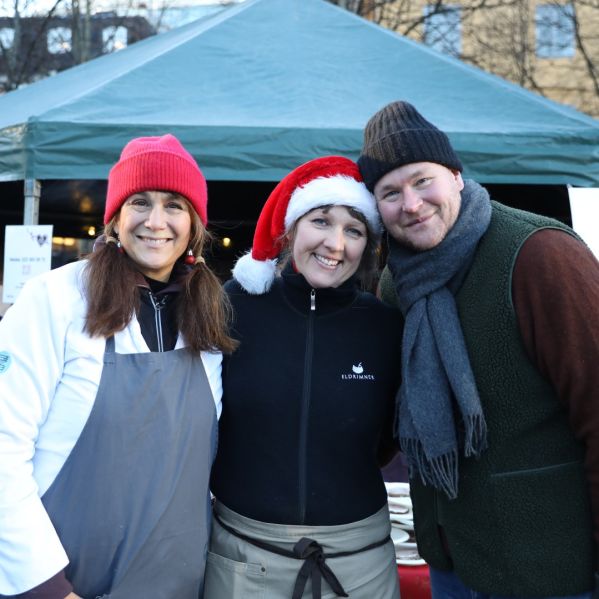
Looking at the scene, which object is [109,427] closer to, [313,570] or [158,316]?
[158,316]

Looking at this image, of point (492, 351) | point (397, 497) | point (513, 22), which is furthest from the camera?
point (513, 22)

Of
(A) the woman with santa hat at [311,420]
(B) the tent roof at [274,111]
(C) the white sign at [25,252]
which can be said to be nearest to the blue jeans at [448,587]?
(A) the woman with santa hat at [311,420]

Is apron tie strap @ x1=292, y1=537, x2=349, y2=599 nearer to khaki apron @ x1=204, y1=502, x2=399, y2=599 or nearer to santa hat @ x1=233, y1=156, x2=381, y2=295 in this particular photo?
khaki apron @ x1=204, y1=502, x2=399, y2=599

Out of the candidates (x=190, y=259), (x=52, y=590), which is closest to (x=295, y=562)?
(x=52, y=590)

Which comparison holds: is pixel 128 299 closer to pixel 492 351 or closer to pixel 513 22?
pixel 492 351

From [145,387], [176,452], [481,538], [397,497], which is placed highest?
[145,387]

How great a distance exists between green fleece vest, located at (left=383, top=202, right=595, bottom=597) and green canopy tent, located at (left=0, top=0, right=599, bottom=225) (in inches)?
92.5

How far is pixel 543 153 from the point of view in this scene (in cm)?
386

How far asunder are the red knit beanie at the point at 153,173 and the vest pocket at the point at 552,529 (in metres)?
1.18

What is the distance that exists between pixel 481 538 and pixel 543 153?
9.37 ft

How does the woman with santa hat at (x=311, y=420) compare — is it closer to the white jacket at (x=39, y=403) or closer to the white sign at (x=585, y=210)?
the white jacket at (x=39, y=403)

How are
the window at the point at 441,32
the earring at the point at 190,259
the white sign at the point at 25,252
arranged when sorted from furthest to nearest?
the window at the point at 441,32, the white sign at the point at 25,252, the earring at the point at 190,259

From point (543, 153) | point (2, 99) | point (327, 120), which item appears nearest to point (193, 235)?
point (327, 120)

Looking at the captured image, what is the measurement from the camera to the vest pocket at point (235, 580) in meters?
1.73
